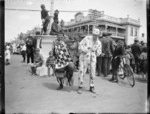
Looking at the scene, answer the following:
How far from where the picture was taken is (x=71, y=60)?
360 centimetres

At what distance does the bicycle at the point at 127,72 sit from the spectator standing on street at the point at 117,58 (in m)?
0.09

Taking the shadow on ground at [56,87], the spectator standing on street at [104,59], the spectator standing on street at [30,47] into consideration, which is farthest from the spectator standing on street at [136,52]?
the spectator standing on street at [30,47]

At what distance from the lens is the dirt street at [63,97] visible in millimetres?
3004

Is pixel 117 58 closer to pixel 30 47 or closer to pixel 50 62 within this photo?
pixel 50 62

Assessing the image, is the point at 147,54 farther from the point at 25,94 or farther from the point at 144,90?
the point at 25,94

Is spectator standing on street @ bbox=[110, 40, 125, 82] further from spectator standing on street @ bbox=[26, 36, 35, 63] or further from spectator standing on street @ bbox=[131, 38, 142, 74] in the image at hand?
spectator standing on street @ bbox=[26, 36, 35, 63]

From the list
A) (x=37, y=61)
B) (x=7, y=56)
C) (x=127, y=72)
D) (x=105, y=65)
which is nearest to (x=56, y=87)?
(x=37, y=61)

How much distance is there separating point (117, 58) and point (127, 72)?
39 cm

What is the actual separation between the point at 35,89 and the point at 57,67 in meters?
0.66

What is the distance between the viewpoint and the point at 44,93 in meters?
3.25

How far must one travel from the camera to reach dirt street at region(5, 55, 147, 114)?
3004 millimetres

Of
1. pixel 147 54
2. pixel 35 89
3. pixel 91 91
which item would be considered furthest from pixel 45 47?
pixel 147 54

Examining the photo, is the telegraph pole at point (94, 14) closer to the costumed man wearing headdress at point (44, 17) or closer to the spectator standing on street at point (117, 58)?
the spectator standing on street at point (117, 58)

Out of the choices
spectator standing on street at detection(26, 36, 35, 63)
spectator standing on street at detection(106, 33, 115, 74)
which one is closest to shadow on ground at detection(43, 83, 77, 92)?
spectator standing on street at detection(26, 36, 35, 63)
